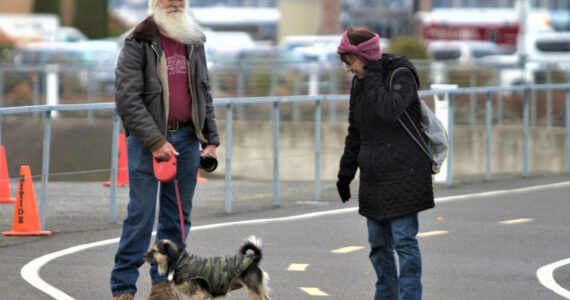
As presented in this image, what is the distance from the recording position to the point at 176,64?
277 inches

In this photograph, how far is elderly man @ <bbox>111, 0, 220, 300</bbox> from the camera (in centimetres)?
688

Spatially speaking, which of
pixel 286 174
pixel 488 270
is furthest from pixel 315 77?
pixel 488 270

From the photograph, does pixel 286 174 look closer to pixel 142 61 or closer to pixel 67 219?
pixel 67 219

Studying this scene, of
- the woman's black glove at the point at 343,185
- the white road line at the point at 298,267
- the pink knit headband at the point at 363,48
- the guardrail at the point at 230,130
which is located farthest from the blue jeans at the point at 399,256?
the guardrail at the point at 230,130

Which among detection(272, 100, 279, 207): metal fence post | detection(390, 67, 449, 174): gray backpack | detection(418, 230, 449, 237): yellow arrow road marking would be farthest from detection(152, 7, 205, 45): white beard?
detection(272, 100, 279, 207): metal fence post

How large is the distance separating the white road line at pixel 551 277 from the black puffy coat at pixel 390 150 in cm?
177

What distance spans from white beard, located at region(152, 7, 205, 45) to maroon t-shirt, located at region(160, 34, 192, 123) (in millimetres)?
55

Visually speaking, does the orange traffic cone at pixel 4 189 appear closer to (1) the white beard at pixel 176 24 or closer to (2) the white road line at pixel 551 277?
(1) the white beard at pixel 176 24

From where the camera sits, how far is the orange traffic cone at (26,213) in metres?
10.6

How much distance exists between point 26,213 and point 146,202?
3765 millimetres

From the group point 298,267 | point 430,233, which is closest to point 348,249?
point 298,267

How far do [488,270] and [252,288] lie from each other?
276 cm

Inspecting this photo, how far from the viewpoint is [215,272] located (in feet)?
21.7

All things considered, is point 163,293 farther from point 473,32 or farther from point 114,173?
point 473,32
